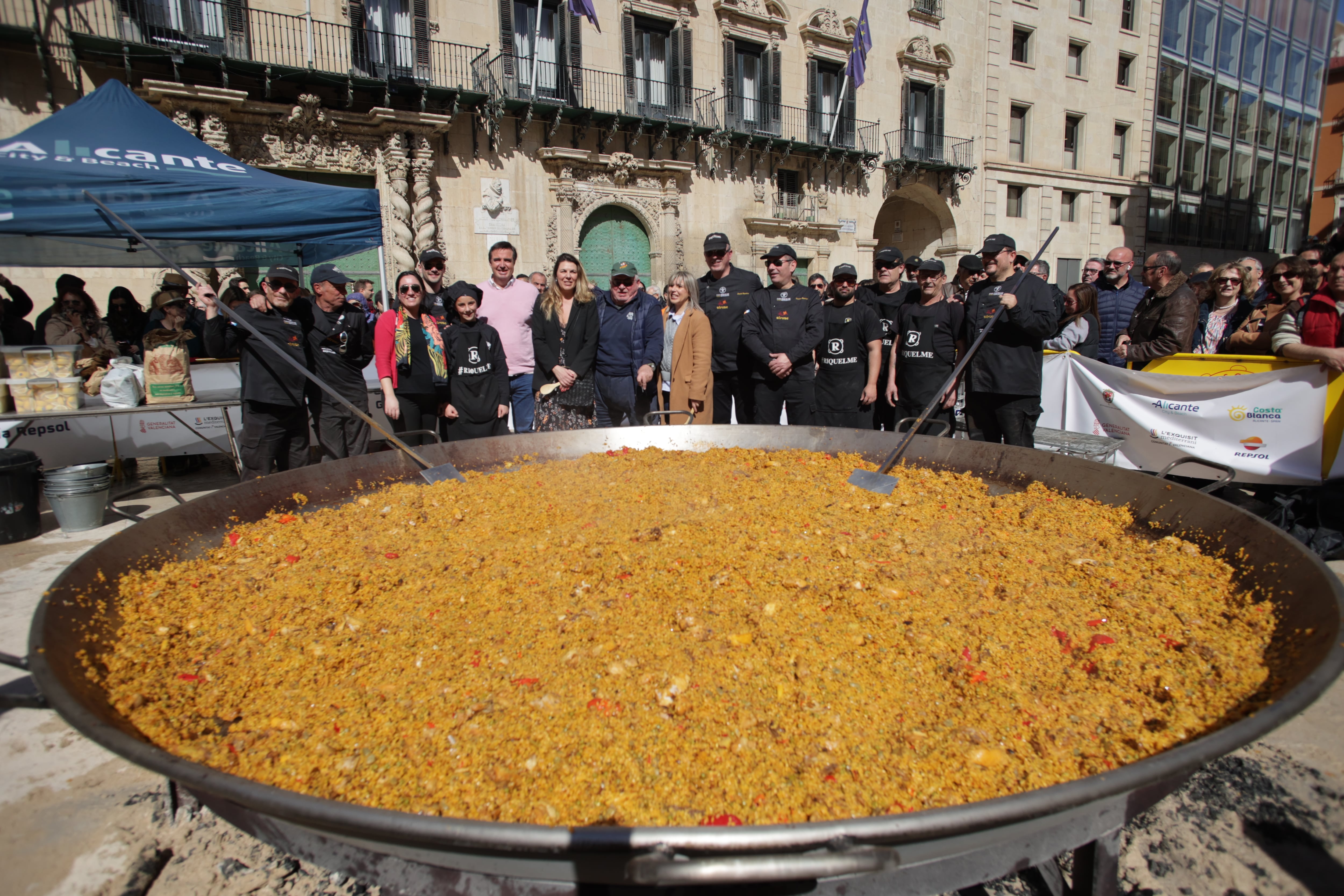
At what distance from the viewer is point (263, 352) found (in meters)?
4.09

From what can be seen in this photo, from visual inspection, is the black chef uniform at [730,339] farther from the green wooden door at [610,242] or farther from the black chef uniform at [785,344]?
the green wooden door at [610,242]

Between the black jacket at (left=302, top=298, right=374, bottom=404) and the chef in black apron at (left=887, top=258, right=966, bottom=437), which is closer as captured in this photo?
the chef in black apron at (left=887, top=258, right=966, bottom=437)

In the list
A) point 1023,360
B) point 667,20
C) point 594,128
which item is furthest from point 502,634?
point 667,20

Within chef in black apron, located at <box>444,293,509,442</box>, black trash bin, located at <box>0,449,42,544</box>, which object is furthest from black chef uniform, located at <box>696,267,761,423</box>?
black trash bin, located at <box>0,449,42,544</box>

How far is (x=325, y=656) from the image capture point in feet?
4.77

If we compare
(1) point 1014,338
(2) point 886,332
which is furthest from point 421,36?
(1) point 1014,338

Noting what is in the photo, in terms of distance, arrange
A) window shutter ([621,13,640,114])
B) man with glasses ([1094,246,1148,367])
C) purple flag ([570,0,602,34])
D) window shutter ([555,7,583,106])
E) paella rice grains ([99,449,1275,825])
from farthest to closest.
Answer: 1. window shutter ([621,13,640,114])
2. window shutter ([555,7,583,106])
3. purple flag ([570,0,602,34])
4. man with glasses ([1094,246,1148,367])
5. paella rice grains ([99,449,1275,825])

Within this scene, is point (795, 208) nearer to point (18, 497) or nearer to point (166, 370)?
point (166, 370)

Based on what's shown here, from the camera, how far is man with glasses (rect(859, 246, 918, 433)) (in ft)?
15.3

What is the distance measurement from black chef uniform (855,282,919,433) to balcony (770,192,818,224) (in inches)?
457

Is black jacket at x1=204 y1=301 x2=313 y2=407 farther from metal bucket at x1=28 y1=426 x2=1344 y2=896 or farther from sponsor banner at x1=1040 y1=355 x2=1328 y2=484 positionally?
sponsor banner at x1=1040 y1=355 x2=1328 y2=484

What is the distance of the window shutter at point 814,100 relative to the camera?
16.1m

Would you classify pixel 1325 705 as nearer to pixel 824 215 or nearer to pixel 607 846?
pixel 607 846

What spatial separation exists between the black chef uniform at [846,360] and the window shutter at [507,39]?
10809mm
